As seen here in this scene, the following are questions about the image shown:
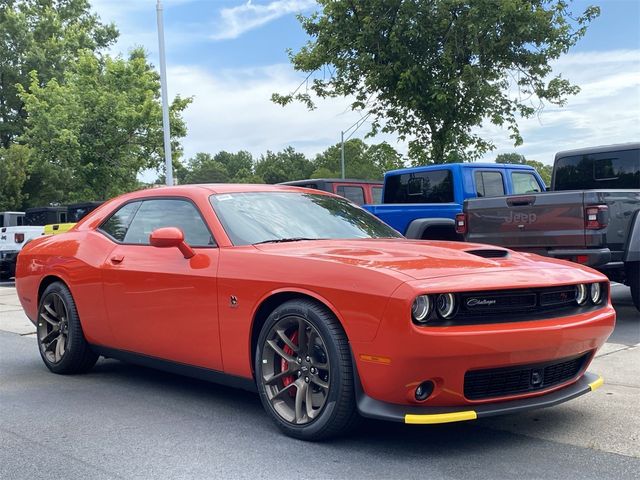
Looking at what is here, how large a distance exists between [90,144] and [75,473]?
24.7 metres

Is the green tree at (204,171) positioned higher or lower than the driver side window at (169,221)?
higher

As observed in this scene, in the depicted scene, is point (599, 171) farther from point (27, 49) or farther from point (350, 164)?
point (27, 49)

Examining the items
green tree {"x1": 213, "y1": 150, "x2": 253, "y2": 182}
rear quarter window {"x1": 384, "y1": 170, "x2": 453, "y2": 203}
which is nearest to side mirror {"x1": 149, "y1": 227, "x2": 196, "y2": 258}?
rear quarter window {"x1": 384, "y1": 170, "x2": 453, "y2": 203}

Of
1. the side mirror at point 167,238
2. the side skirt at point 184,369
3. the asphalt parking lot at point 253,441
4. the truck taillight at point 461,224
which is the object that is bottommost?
the asphalt parking lot at point 253,441

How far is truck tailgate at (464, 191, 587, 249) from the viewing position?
7.45 metres

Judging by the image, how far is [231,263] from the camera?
4.24 m

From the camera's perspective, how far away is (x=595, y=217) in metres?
7.30

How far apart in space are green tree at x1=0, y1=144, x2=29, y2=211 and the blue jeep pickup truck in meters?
26.3

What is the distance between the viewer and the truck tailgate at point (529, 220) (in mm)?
7445

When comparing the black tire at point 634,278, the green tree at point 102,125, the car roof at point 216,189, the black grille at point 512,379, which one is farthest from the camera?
the green tree at point 102,125

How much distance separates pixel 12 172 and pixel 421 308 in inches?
1292

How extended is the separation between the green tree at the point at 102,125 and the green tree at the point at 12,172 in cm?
424

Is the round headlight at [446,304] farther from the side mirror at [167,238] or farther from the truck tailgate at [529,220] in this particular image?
the truck tailgate at [529,220]

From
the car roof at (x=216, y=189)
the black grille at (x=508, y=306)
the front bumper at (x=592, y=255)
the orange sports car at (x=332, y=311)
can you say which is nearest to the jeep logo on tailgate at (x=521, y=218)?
the front bumper at (x=592, y=255)
